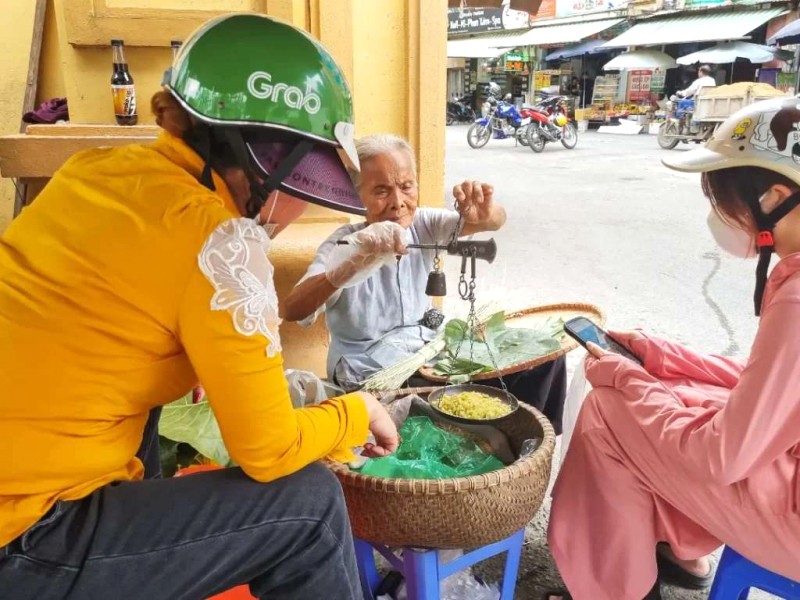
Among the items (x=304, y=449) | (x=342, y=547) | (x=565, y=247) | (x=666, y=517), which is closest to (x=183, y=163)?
(x=304, y=449)

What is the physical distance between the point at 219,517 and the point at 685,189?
952 centimetres

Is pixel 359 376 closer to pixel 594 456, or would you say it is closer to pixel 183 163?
pixel 594 456

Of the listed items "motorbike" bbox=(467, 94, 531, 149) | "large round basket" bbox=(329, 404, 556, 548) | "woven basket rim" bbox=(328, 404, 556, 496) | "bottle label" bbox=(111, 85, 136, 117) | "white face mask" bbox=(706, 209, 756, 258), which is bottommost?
"motorbike" bbox=(467, 94, 531, 149)

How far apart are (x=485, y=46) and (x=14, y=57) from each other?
21.2 metres

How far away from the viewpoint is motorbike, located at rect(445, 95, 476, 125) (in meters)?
22.4

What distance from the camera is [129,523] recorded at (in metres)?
1.13

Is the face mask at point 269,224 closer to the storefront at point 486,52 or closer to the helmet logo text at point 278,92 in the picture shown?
the helmet logo text at point 278,92

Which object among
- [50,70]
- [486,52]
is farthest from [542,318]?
[486,52]

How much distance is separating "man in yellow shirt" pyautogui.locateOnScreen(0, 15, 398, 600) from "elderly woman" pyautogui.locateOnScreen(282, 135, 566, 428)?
87 cm

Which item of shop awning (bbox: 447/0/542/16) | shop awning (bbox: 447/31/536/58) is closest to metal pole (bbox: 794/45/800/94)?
shop awning (bbox: 447/31/536/58)

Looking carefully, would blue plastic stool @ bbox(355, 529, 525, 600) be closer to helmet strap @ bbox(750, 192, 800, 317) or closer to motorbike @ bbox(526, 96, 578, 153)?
helmet strap @ bbox(750, 192, 800, 317)

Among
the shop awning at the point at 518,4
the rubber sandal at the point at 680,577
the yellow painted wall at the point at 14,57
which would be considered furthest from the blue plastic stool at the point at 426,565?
the yellow painted wall at the point at 14,57

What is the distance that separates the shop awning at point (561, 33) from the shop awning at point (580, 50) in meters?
0.33

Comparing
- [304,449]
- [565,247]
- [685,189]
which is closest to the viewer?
[304,449]
